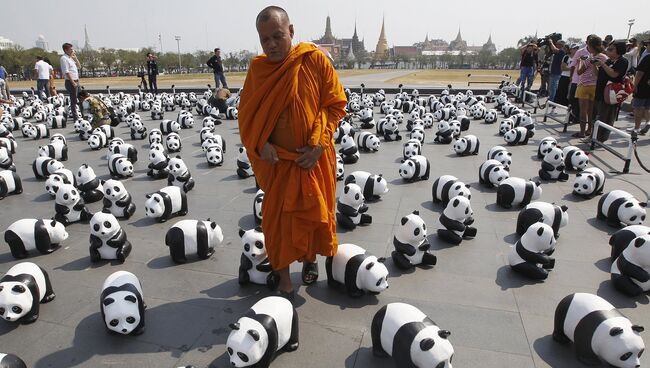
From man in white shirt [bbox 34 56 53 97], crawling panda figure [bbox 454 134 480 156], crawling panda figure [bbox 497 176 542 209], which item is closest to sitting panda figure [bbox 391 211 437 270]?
crawling panda figure [bbox 497 176 542 209]

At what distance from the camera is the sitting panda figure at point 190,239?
5176 mm

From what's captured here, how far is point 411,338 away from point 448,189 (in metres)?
3.95

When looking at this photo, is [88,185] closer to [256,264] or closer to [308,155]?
[256,264]

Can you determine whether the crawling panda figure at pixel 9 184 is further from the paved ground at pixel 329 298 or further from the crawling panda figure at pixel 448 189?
the crawling panda figure at pixel 448 189

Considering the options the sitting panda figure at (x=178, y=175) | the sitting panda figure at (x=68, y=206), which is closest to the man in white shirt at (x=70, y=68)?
the sitting panda figure at (x=178, y=175)

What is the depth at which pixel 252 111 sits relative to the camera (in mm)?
3902

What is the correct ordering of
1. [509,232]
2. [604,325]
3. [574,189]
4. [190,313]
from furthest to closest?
1. [574,189]
2. [509,232]
3. [190,313]
4. [604,325]

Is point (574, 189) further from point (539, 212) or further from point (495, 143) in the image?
point (495, 143)

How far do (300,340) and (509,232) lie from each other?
364 cm

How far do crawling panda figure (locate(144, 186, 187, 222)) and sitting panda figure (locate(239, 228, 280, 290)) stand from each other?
2.27 m

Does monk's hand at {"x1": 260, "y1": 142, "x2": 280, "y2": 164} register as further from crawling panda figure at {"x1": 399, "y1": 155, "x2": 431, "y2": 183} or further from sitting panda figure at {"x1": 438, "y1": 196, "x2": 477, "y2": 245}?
crawling panda figure at {"x1": 399, "y1": 155, "x2": 431, "y2": 183}

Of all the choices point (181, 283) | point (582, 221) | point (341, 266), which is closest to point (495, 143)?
point (582, 221)

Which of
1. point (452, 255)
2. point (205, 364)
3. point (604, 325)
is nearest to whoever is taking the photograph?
point (604, 325)

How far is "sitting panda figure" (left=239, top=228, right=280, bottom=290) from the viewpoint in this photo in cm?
460
